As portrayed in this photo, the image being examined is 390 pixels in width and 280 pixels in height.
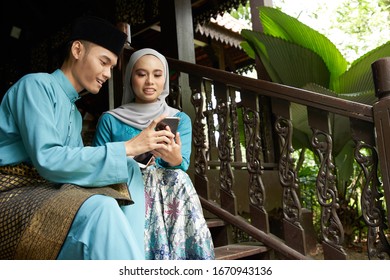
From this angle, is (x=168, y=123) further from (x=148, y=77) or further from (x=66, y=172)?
(x=148, y=77)

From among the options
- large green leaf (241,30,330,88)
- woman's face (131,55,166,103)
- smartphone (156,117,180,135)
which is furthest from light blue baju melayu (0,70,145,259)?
large green leaf (241,30,330,88)

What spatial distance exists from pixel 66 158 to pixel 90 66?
52 centimetres

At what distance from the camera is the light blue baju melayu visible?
1279 mm

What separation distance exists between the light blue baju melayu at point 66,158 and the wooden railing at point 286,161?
138 centimetres

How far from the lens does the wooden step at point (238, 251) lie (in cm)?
235

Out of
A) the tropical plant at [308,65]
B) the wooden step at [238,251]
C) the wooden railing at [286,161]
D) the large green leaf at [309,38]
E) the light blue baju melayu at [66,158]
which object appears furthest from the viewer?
the large green leaf at [309,38]

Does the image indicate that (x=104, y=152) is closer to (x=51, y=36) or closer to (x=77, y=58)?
(x=77, y=58)

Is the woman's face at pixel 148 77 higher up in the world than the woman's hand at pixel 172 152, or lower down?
higher up

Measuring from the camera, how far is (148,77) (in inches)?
90.9

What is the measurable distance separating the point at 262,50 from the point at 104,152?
2.34 m

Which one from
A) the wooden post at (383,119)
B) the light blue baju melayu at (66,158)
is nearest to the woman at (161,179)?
the light blue baju melayu at (66,158)

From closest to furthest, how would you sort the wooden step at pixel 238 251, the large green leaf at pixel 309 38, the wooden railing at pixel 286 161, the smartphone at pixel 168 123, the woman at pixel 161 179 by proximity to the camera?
the smartphone at pixel 168 123 → the woman at pixel 161 179 → the wooden railing at pixel 286 161 → the wooden step at pixel 238 251 → the large green leaf at pixel 309 38

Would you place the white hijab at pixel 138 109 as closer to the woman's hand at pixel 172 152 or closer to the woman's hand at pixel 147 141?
the woman's hand at pixel 172 152

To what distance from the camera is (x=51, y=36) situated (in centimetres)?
754
